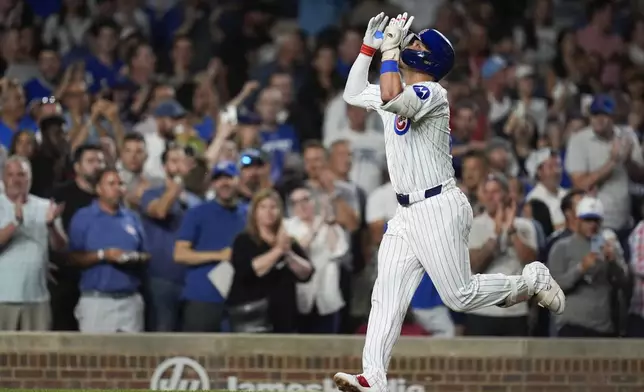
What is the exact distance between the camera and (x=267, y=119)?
1203 centimetres

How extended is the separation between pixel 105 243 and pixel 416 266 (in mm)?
3371

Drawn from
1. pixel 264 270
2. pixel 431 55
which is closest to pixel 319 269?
pixel 264 270

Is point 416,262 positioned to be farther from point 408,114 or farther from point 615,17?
point 615,17

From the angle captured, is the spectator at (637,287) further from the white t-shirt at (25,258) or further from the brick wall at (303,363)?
the white t-shirt at (25,258)

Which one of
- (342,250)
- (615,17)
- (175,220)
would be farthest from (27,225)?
(615,17)

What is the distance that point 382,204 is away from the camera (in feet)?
35.0

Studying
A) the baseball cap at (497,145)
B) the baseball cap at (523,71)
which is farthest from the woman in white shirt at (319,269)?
the baseball cap at (523,71)

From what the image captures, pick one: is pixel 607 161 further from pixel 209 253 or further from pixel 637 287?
pixel 209 253

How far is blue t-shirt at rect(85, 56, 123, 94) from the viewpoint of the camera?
41.0 ft

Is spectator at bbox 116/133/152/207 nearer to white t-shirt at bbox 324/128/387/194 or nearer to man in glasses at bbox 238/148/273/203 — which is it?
man in glasses at bbox 238/148/273/203

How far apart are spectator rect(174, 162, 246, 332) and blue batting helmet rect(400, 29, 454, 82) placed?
Result: 3148mm

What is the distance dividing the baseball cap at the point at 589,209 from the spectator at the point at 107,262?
119 inches

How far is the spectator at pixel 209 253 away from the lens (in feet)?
33.2

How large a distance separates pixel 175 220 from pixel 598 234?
2.97m
